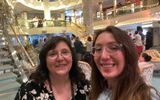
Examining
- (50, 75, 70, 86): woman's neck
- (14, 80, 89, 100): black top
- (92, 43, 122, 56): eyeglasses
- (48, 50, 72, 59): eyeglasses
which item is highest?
(92, 43, 122, 56): eyeglasses

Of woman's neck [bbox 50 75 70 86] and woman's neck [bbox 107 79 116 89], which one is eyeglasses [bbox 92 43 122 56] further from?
woman's neck [bbox 50 75 70 86]

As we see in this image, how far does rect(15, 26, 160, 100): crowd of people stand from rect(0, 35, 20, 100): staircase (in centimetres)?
322

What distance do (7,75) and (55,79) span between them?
4297 millimetres

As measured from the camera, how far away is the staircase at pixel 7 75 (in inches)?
207

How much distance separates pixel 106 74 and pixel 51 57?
762mm

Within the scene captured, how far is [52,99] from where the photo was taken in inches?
77.1

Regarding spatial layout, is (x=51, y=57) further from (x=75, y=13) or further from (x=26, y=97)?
(x=75, y=13)

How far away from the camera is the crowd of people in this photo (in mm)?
1195

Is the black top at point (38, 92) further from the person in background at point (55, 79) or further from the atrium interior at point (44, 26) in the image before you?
the atrium interior at point (44, 26)

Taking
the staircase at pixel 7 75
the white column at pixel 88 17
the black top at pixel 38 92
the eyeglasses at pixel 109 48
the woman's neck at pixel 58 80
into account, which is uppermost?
the white column at pixel 88 17

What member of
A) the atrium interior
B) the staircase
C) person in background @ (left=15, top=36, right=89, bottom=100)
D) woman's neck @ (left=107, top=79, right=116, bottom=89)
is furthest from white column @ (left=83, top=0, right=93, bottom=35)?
woman's neck @ (left=107, top=79, right=116, bottom=89)

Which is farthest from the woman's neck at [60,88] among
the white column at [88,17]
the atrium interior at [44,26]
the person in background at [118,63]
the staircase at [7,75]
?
the white column at [88,17]

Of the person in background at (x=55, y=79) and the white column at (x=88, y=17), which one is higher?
the white column at (x=88, y=17)

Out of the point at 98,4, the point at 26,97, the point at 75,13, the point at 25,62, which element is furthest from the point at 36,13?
the point at 26,97
